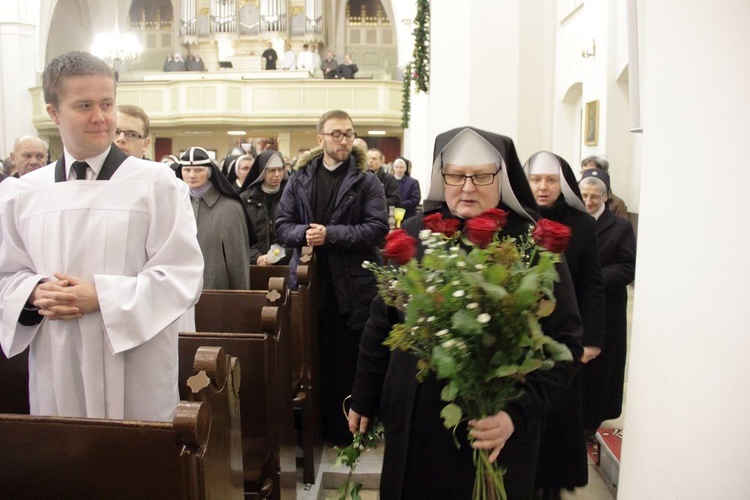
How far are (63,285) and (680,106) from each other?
1863mm

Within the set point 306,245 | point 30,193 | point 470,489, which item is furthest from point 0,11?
point 470,489

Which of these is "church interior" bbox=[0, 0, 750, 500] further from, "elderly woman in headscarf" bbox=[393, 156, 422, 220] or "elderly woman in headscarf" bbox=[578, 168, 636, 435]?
"elderly woman in headscarf" bbox=[393, 156, 422, 220]

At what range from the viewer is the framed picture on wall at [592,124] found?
8.88 meters

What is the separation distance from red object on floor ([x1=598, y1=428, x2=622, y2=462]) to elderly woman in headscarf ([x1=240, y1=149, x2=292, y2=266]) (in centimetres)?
253

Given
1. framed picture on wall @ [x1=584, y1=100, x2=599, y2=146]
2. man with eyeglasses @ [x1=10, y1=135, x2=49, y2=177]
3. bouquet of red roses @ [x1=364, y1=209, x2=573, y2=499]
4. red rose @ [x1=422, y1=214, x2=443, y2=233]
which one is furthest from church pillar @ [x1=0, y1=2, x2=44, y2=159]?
bouquet of red roses @ [x1=364, y1=209, x2=573, y2=499]

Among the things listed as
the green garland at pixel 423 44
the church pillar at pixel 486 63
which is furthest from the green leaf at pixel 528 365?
the green garland at pixel 423 44

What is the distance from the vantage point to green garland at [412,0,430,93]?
22.1 feet

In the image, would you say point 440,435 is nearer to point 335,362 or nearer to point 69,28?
point 335,362

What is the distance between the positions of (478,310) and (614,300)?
283 cm

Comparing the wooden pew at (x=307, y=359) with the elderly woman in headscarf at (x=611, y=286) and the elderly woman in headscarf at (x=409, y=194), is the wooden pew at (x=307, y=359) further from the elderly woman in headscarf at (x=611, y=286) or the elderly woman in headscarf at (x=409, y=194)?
the elderly woman in headscarf at (x=409, y=194)

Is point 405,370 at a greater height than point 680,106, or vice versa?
point 680,106

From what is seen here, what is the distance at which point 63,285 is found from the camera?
2172 mm

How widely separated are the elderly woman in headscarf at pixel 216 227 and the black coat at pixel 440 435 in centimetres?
217

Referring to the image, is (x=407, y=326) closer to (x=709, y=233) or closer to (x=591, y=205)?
(x=709, y=233)
